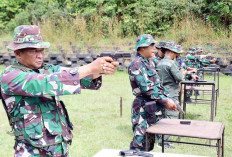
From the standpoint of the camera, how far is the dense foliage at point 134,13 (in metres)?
15.8

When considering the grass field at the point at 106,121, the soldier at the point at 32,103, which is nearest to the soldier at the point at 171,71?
the grass field at the point at 106,121

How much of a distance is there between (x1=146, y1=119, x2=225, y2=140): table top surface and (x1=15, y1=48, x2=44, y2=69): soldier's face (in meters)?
1.37

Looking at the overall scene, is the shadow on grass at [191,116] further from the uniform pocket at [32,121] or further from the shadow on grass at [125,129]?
the uniform pocket at [32,121]

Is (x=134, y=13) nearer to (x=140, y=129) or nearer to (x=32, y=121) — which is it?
(x=140, y=129)

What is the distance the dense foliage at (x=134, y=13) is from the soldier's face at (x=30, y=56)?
12.9 m

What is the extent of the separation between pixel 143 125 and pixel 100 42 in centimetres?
1168

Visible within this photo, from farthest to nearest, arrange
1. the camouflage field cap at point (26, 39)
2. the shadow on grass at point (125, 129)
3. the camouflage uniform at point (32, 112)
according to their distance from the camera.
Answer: the shadow on grass at point (125, 129), the camouflage field cap at point (26, 39), the camouflage uniform at point (32, 112)

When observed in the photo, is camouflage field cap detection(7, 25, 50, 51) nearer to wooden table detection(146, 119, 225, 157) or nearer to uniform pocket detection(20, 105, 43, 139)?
uniform pocket detection(20, 105, 43, 139)

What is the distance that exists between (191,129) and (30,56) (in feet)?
5.60

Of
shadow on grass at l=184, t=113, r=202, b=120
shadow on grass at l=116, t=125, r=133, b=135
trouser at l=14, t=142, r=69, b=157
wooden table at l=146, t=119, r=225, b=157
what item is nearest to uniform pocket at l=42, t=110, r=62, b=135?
trouser at l=14, t=142, r=69, b=157

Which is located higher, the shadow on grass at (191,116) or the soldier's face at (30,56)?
the soldier's face at (30,56)

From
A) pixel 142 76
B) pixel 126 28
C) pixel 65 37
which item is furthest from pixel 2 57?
pixel 142 76

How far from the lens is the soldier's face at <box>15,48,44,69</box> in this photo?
2029 millimetres

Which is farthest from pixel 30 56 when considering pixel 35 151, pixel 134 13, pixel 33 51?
pixel 134 13
